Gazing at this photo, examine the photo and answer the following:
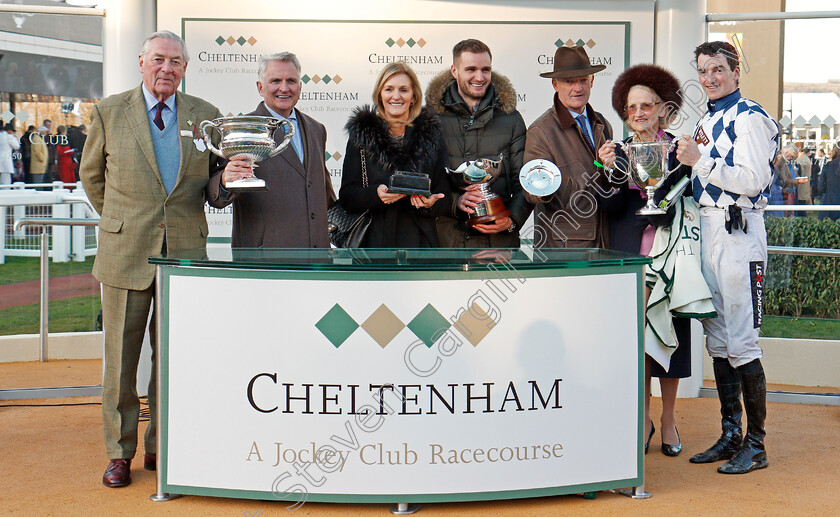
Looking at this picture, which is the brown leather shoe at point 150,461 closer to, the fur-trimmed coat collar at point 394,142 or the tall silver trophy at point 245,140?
the tall silver trophy at point 245,140

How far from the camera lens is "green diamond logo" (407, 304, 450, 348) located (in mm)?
A: 3727

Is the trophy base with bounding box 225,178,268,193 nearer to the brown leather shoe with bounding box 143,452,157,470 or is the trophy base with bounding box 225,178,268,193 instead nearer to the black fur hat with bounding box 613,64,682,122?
the brown leather shoe with bounding box 143,452,157,470

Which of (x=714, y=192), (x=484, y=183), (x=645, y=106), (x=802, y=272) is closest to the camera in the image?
(x=714, y=192)

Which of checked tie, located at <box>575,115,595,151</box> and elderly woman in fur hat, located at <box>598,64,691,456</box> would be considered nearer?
elderly woman in fur hat, located at <box>598,64,691,456</box>

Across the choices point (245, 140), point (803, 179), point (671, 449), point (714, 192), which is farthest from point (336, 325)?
point (803, 179)

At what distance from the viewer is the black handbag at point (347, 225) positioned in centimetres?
504

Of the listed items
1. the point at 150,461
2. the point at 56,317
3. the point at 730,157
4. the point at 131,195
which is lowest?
the point at 150,461

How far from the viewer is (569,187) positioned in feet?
16.2

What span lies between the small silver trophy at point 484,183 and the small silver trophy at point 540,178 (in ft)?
0.64

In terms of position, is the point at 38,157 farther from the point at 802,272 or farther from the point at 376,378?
the point at 802,272

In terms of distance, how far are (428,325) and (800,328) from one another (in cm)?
407

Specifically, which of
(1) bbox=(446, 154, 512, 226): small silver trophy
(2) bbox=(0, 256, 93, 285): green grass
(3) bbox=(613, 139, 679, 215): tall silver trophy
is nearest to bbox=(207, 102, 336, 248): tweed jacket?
(1) bbox=(446, 154, 512, 226): small silver trophy

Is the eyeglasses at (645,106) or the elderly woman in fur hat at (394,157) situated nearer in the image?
the eyeglasses at (645,106)

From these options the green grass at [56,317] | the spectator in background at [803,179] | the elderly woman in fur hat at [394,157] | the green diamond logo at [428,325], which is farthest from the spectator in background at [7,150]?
the spectator in background at [803,179]
